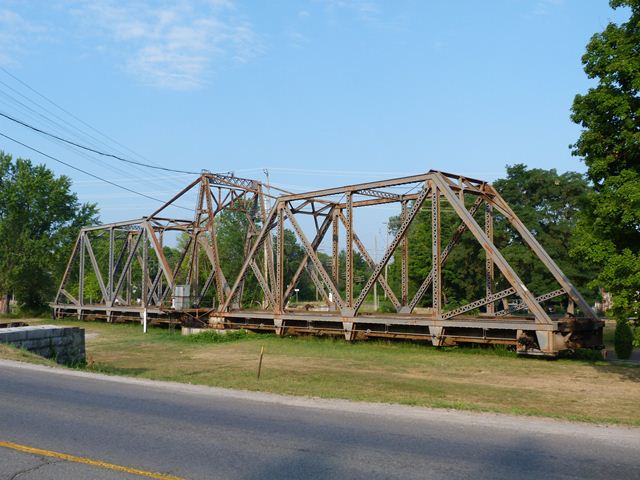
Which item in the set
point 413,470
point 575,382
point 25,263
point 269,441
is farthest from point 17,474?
point 25,263

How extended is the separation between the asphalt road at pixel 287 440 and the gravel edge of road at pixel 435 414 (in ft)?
0.10

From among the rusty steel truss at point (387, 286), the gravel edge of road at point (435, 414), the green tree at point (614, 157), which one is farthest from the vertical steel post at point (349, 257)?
the gravel edge of road at point (435, 414)

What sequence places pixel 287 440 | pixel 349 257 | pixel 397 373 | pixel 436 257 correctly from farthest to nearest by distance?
pixel 349 257 < pixel 436 257 < pixel 397 373 < pixel 287 440

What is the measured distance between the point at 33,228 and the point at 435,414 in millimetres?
53467

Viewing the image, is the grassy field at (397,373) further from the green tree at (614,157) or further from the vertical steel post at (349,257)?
the green tree at (614,157)

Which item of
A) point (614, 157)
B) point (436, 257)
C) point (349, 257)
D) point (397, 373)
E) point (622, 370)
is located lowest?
point (397, 373)

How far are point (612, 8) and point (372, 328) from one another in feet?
49.6

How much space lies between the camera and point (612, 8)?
50.0ft

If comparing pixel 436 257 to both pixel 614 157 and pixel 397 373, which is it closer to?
pixel 397 373

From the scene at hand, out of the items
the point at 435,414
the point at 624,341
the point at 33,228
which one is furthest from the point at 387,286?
the point at 33,228

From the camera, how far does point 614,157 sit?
15.2m

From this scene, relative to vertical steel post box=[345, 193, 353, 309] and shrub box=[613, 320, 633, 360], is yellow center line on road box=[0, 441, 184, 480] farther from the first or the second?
vertical steel post box=[345, 193, 353, 309]

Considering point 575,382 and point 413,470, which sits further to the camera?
point 575,382

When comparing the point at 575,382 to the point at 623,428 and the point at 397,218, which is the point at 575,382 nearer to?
the point at 623,428
